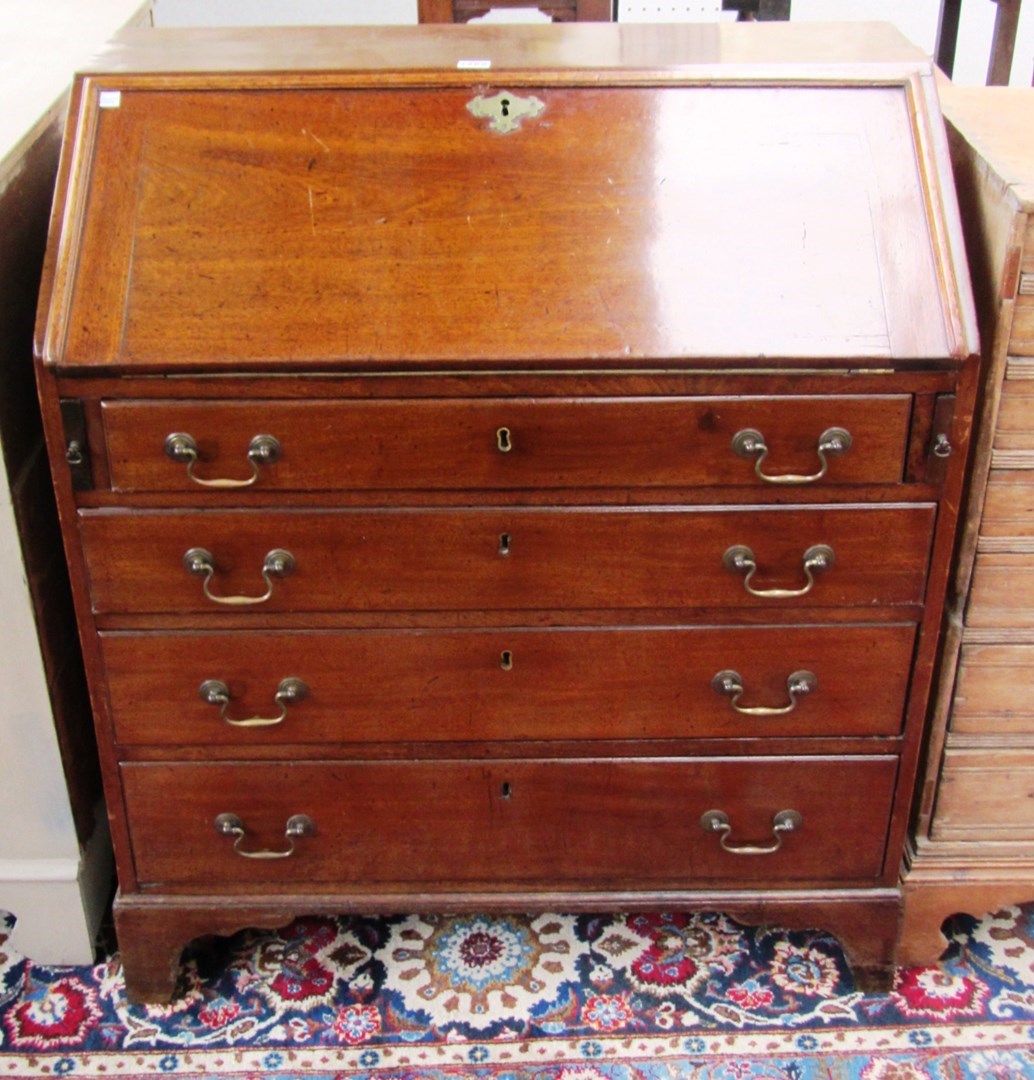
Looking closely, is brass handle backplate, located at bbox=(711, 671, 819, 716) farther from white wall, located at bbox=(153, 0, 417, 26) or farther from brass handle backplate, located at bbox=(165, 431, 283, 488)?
white wall, located at bbox=(153, 0, 417, 26)

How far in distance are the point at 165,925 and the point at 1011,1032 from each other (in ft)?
4.09

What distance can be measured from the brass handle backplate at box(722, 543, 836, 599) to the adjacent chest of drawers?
0.74 feet

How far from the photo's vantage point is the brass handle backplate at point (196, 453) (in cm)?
146

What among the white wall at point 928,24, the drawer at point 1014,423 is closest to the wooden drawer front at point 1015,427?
the drawer at point 1014,423

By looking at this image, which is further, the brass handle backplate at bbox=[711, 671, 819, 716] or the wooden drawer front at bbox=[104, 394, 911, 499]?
the brass handle backplate at bbox=[711, 671, 819, 716]

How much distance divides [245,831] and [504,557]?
1.89ft

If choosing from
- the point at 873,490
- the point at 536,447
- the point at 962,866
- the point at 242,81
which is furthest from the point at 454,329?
the point at 962,866

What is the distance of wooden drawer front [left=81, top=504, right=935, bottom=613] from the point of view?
5.03 ft

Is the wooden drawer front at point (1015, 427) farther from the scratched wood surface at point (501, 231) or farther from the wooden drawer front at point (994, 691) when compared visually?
the wooden drawer front at point (994, 691)

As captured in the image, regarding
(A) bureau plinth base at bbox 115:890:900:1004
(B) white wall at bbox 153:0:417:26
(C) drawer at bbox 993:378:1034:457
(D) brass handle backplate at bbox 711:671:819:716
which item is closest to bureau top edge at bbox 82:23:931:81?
(C) drawer at bbox 993:378:1034:457

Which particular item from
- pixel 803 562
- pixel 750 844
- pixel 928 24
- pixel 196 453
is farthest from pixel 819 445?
pixel 928 24

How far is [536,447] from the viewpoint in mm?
1490

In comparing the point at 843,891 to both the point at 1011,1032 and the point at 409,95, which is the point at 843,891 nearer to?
the point at 1011,1032

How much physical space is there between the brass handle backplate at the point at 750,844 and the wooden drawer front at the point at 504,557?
332 millimetres
